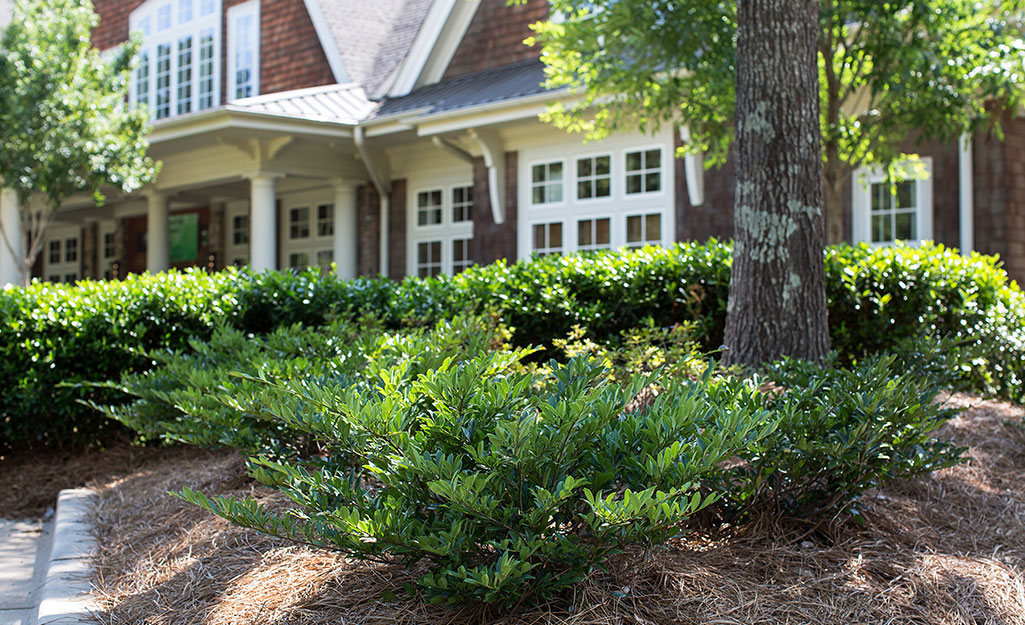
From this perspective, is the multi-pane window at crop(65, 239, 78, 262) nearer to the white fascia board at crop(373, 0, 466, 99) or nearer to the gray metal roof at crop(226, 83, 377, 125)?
the gray metal roof at crop(226, 83, 377, 125)

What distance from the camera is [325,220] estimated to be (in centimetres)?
1611

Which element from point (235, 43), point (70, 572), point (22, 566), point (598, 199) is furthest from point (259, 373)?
point (235, 43)

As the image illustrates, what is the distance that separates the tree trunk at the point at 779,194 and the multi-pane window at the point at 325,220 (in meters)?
12.1

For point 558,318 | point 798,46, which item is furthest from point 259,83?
point 798,46

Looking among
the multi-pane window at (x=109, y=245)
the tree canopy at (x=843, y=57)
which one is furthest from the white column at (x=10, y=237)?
the tree canopy at (x=843, y=57)

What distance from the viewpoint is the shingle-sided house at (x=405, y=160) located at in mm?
9844

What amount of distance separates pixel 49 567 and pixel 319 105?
10007mm

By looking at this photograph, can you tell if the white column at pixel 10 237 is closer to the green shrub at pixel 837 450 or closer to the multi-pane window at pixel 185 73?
the multi-pane window at pixel 185 73

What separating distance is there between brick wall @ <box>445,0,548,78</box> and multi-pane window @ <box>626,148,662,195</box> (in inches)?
106

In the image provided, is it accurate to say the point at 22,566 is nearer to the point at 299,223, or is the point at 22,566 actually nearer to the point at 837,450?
the point at 837,450

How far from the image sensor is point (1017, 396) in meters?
5.76

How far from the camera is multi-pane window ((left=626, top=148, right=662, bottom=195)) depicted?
36.4 ft

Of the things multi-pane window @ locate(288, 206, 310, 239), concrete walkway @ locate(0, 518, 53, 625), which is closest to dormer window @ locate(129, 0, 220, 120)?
multi-pane window @ locate(288, 206, 310, 239)

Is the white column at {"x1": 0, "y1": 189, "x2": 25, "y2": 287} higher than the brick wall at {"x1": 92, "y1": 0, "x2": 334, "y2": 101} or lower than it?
lower
